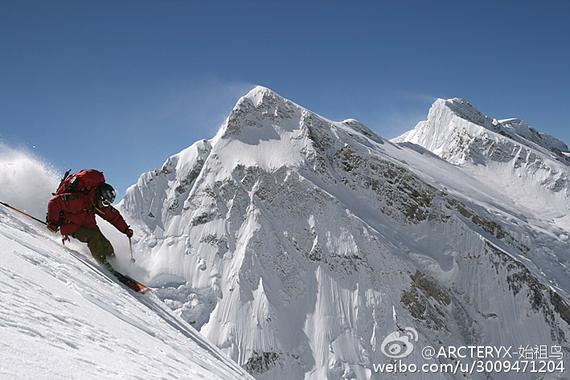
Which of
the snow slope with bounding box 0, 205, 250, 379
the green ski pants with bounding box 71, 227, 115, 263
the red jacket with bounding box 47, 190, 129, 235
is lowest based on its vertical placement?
the snow slope with bounding box 0, 205, 250, 379

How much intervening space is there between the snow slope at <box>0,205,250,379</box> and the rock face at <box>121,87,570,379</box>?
45420mm

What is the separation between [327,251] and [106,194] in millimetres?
55805

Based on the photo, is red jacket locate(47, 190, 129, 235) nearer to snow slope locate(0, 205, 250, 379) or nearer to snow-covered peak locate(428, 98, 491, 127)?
snow slope locate(0, 205, 250, 379)

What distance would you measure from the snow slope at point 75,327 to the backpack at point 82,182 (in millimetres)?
1589

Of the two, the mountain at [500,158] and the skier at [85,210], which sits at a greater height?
the mountain at [500,158]

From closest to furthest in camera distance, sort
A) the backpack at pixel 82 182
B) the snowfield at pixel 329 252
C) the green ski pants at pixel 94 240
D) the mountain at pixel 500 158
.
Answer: the green ski pants at pixel 94 240
the backpack at pixel 82 182
the snowfield at pixel 329 252
the mountain at pixel 500 158

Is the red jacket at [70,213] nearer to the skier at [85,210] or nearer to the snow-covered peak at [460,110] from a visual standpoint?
the skier at [85,210]

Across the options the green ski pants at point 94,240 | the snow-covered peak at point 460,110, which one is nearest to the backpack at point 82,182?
the green ski pants at point 94,240

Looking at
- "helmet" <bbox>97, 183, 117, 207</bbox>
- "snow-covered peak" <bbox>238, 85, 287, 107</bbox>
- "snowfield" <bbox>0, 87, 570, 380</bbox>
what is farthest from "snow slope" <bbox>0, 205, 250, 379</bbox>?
"snow-covered peak" <bbox>238, 85, 287, 107</bbox>

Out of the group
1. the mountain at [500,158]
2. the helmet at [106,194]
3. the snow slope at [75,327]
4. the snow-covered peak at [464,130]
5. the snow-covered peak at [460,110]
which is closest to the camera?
the snow slope at [75,327]

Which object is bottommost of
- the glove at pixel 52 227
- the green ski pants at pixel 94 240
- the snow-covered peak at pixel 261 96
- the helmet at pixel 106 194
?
the green ski pants at pixel 94 240

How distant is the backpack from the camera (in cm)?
1141

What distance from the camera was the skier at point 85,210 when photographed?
11023 millimetres

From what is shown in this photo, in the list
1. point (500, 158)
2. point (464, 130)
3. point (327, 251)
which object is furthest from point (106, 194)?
point (464, 130)
